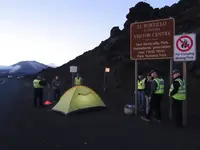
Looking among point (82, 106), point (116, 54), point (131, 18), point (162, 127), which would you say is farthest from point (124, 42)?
point (162, 127)

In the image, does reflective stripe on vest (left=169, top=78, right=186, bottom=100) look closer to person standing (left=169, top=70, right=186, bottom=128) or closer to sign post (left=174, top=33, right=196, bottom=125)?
person standing (left=169, top=70, right=186, bottom=128)

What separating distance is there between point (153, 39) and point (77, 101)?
4648 millimetres

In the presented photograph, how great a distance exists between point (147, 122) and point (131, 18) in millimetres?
51441

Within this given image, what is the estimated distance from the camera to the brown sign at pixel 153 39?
516 inches

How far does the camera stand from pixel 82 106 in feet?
48.9

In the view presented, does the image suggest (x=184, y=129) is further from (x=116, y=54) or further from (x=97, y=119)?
(x=116, y=54)

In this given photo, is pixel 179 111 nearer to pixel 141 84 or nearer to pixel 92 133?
pixel 92 133

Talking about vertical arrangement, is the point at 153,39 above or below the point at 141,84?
above

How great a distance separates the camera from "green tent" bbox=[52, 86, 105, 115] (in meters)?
14.5

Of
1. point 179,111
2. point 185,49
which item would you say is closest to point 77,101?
point 179,111

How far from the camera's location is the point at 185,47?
11500mm

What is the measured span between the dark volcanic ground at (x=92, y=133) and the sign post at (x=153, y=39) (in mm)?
2899

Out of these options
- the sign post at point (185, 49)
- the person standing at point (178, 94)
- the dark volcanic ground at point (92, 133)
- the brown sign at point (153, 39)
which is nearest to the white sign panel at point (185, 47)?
the sign post at point (185, 49)

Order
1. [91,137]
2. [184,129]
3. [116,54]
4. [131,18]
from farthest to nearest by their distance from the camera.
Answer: [131,18] → [116,54] → [184,129] → [91,137]
